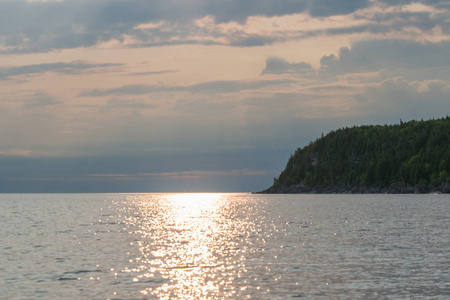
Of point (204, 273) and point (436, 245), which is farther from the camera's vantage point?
point (436, 245)

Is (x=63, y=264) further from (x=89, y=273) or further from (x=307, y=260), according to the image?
(x=307, y=260)

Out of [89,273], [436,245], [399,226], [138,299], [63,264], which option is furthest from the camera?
[399,226]

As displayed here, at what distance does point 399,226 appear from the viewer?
82.9 meters

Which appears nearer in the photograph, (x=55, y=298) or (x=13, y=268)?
(x=55, y=298)

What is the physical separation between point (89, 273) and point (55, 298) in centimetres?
856

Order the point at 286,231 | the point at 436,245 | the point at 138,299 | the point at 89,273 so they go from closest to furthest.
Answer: the point at 138,299 → the point at 89,273 → the point at 436,245 → the point at 286,231

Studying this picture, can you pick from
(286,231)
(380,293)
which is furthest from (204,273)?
(286,231)

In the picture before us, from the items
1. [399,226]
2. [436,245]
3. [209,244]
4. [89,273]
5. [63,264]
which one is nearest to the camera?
[89,273]

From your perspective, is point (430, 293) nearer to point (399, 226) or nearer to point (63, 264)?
point (63, 264)

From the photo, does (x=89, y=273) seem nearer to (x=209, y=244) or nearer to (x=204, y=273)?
(x=204, y=273)

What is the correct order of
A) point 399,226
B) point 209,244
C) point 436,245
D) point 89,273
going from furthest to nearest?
point 399,226, point 209,244, point 436,245, point 89,273

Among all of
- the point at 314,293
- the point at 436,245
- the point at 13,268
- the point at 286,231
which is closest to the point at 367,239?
the point at 436,245

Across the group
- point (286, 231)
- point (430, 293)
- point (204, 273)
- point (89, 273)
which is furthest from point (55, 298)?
point (286, 231)

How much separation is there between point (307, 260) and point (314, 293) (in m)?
14.1
